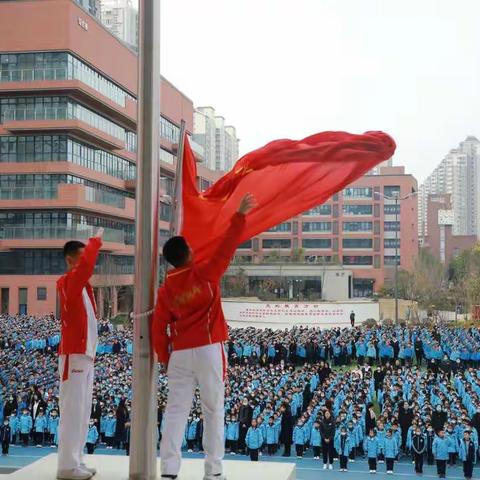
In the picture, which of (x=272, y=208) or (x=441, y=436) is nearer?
(x=272, y=208)

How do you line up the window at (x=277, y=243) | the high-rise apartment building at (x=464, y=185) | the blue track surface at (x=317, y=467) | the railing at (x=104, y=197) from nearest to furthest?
the blue track surface at (x=317, y=467)
the railing at (x=104, y=197)
the window at (x=277, y=243)
the high-rise apartment building at (x=464, y=185)

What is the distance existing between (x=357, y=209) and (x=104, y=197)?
28.0 metres

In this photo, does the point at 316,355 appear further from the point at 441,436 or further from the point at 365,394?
the point at 441,436

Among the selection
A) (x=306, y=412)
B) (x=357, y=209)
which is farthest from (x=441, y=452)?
(x=357, y=209)

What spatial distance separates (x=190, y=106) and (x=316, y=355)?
29842 mm

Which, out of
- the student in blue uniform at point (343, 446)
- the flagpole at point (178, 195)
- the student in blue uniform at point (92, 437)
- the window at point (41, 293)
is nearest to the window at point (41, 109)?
the window at point (41, 293)

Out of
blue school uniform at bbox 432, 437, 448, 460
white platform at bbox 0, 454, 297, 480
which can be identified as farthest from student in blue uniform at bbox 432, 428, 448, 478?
white platform at bbox 0, 454, 297, 480

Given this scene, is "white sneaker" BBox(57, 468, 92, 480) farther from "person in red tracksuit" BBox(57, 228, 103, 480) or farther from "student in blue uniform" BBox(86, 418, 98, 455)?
"student in blue uniform" BBox(86, 418, 98, 455)

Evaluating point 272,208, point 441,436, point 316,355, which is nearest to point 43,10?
point 316,355

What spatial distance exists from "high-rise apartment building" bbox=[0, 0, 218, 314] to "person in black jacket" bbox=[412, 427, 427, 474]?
22.4 m

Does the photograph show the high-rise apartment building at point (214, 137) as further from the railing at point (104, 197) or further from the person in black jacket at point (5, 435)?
the person in black jacket at point (5, 435)

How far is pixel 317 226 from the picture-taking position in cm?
5822

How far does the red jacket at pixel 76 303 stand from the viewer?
3830mm

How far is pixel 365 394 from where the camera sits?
1394cm
